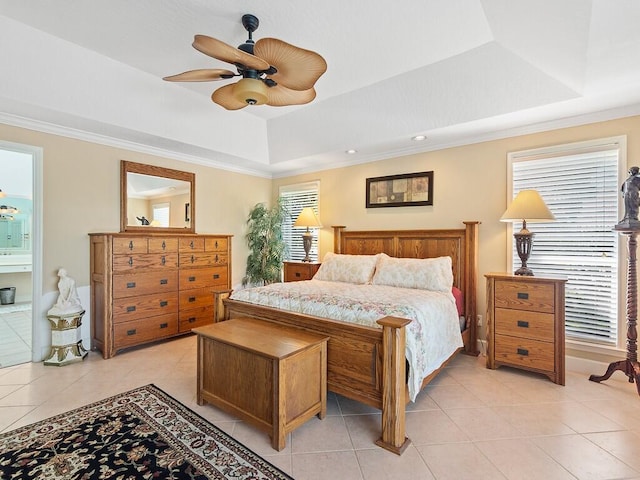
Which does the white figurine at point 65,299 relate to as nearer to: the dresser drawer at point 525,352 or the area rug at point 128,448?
the area rug at point 128,448

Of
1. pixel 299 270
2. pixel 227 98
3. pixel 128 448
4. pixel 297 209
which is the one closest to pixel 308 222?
pixel 299 270

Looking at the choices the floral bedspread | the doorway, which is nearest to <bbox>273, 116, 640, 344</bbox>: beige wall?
the floral bedspread

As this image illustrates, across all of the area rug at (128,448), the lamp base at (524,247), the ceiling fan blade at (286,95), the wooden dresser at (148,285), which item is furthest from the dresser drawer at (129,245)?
the lamp base at (524,247)

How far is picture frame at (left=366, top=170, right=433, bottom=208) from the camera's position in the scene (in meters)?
4.18

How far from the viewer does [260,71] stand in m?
2.15

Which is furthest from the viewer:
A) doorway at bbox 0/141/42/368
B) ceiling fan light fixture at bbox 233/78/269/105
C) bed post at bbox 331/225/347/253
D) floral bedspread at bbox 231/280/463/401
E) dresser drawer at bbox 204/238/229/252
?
bed post at bbox 331/225/347/253

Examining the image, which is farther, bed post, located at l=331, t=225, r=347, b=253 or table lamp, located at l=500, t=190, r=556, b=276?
bed post, located at l=331, t=225, r=347, b=253

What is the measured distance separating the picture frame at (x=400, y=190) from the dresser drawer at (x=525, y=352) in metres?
1.86

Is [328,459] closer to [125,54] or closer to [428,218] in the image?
[428,218]

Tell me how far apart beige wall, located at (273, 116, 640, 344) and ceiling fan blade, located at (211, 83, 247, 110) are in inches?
101

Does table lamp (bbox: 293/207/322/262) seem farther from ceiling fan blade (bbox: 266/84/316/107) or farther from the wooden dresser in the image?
ceiling fan blade (bbox: 266/84/316/107)

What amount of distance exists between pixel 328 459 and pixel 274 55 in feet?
8.14

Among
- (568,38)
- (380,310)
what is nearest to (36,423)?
(380,310)

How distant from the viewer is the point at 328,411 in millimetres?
2455
